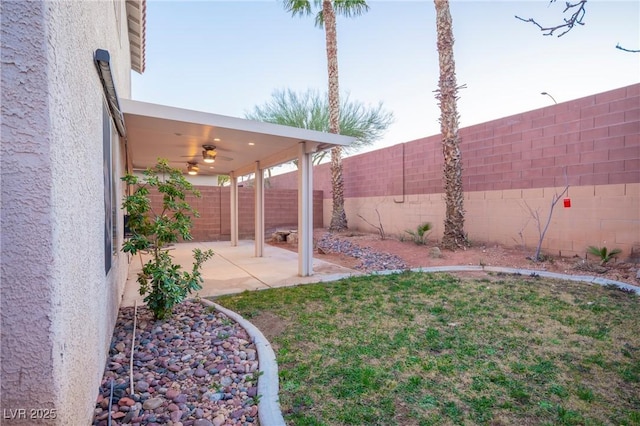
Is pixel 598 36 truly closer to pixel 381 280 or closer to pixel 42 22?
pixel 381 280

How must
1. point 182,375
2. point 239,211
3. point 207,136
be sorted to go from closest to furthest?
point 182,375, point 207,136, point 239,211

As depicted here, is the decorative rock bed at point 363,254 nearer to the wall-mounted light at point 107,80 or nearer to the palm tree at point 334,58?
the palm tree at point 334,58

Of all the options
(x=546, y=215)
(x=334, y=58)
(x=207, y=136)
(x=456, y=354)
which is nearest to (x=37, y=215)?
(x=456, y=354)

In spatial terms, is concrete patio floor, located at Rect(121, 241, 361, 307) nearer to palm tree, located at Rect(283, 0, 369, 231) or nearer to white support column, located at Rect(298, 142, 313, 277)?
white support column, located at Rect(298, 142, 313, 277)

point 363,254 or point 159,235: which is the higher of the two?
point 159,235

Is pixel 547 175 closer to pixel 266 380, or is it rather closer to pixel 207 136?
pixel 207 136

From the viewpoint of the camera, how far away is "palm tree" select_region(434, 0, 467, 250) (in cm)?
830

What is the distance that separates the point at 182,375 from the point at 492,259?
6956 mm

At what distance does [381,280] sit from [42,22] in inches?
227

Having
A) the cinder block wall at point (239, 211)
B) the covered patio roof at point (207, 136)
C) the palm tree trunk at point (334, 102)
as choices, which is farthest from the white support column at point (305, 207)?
the cinder block wall at point (239, 211)

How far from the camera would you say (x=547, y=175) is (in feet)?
24.1

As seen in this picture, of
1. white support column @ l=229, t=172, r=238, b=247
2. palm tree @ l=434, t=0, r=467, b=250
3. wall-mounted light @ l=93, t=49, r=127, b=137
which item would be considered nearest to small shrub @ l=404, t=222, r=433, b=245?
palm tree @ l=434, t=0, r=467, b=250

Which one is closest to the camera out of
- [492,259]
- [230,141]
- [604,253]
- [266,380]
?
[266,380]

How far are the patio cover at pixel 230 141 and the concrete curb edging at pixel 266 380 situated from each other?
119 inches
